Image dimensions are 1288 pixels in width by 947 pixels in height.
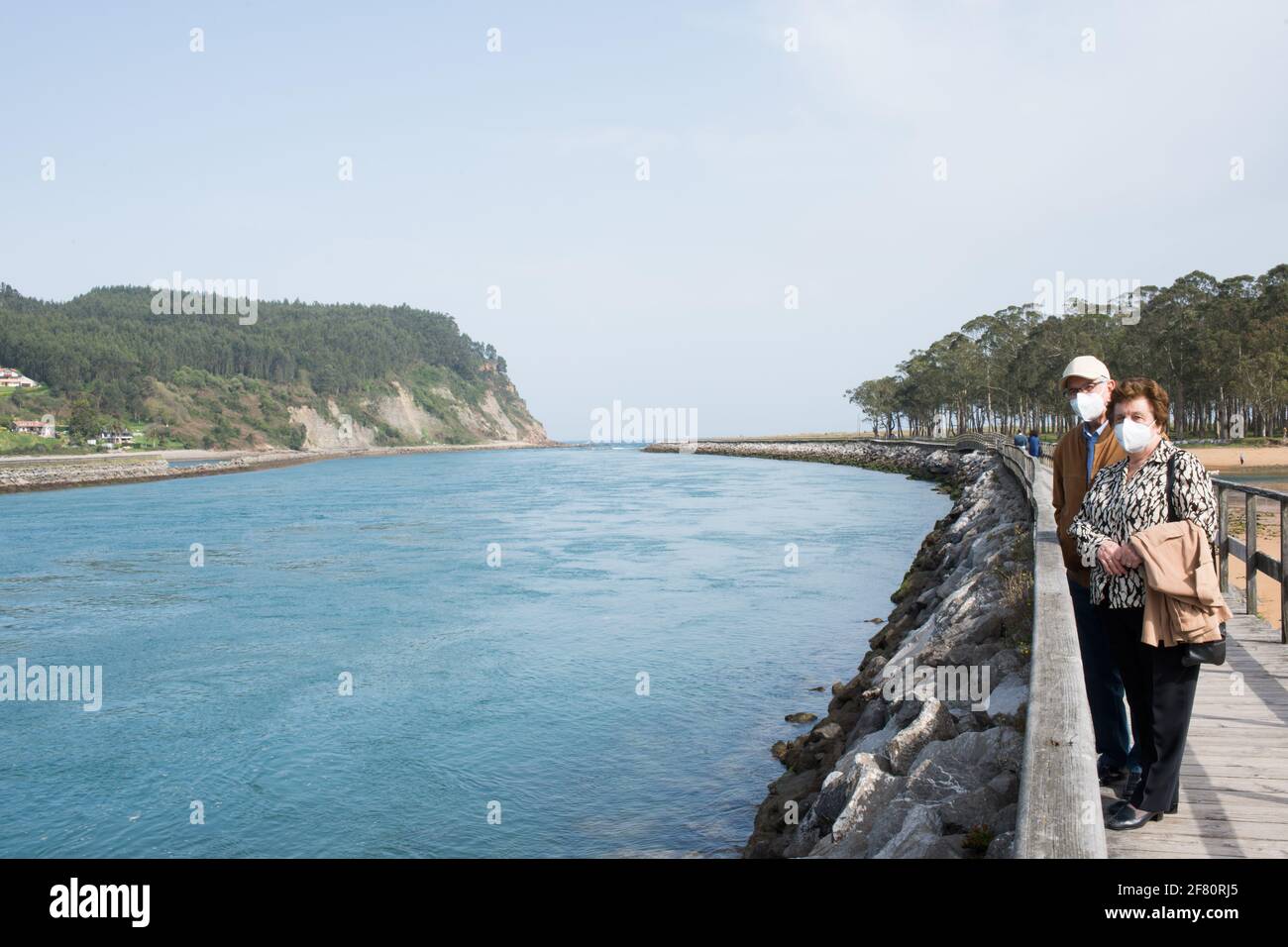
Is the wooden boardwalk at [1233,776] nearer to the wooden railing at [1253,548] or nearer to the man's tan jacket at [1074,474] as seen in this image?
the wooden railing at [1253,548]

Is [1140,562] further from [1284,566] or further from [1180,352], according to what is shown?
[1180,352]

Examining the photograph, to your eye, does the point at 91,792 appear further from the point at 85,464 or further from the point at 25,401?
the point at 25,401

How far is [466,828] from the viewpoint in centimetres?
934

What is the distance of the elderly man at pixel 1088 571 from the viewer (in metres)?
4.68

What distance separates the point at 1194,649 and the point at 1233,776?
1.47 meters

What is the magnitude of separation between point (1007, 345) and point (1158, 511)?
9739 cm

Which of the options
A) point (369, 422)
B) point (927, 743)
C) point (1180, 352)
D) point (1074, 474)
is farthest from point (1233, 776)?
point (369, 422)

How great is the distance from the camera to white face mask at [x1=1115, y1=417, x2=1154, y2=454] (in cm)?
412

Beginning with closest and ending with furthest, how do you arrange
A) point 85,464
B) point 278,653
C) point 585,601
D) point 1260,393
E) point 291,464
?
point 278,653 → point 585,601 → point 1260,393 → point 85,464 → point 291,464

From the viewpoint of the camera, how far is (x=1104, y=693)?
469 cm

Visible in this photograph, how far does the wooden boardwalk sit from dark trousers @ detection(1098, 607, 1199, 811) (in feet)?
0.59

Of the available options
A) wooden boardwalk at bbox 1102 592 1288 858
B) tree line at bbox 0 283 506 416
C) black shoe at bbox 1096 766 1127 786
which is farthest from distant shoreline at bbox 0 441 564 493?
black shoe at bbox 1096 766 1127 786
